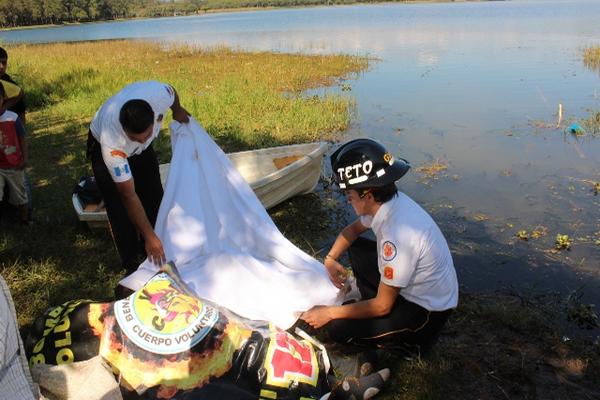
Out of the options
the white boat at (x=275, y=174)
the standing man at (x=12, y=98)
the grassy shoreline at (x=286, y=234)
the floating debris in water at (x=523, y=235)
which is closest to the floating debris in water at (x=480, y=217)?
the floating debris in water at (x=523, y=235)

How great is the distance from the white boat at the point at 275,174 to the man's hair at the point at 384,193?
258 cm

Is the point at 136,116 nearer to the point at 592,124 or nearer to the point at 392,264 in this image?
the point at 392,264

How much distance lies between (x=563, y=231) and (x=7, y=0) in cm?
7376

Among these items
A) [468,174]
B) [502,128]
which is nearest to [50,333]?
[468,174]

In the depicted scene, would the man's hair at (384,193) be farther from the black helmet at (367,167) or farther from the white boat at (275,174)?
the white boat at (275,174)

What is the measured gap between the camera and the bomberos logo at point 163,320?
228cm

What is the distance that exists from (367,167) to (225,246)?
1854 mm

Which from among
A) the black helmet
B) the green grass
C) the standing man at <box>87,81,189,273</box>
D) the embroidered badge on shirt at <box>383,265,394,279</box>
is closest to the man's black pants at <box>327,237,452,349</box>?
the embroidered badge on shirt at <box>383,265,394,279</box>

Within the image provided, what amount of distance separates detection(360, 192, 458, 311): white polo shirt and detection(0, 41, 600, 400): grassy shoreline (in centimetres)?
69

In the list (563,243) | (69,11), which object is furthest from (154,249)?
(69,11)

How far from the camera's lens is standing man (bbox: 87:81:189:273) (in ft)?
10.2

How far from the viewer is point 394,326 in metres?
2.67

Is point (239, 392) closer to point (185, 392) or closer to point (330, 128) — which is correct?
point (185, 392)

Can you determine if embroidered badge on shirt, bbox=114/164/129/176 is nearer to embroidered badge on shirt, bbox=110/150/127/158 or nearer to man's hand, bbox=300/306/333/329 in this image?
embroidered badge on shirt, bbox=110/150/127/158
